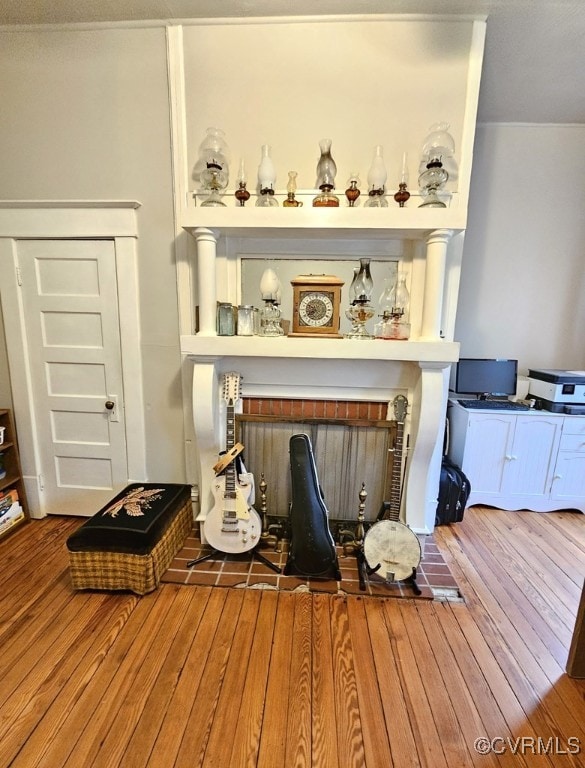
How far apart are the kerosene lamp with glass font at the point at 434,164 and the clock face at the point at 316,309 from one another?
694 millimetres

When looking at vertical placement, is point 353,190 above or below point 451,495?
above

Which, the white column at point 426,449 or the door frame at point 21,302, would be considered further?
the door frame at point 21,302

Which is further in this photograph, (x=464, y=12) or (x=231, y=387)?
(x=231, y=387)

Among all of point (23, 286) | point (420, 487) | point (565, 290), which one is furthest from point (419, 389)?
point (23, 286)

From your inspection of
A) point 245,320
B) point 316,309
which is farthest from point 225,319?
point 316,309

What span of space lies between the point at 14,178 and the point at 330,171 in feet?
6.24

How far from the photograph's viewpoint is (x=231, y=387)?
218 cm

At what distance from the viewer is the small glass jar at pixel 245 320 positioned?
81.1 inches

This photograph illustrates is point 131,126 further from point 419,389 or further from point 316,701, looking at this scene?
point 316,701

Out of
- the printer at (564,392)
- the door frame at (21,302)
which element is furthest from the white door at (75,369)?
the printer at (564,392)

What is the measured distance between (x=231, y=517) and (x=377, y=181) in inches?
79.5

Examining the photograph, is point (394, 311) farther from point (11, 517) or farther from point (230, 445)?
point (11, 517)

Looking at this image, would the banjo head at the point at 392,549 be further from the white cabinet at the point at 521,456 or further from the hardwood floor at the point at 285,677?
the white cabinet at the point at 521,456

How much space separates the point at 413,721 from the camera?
1302 mm
